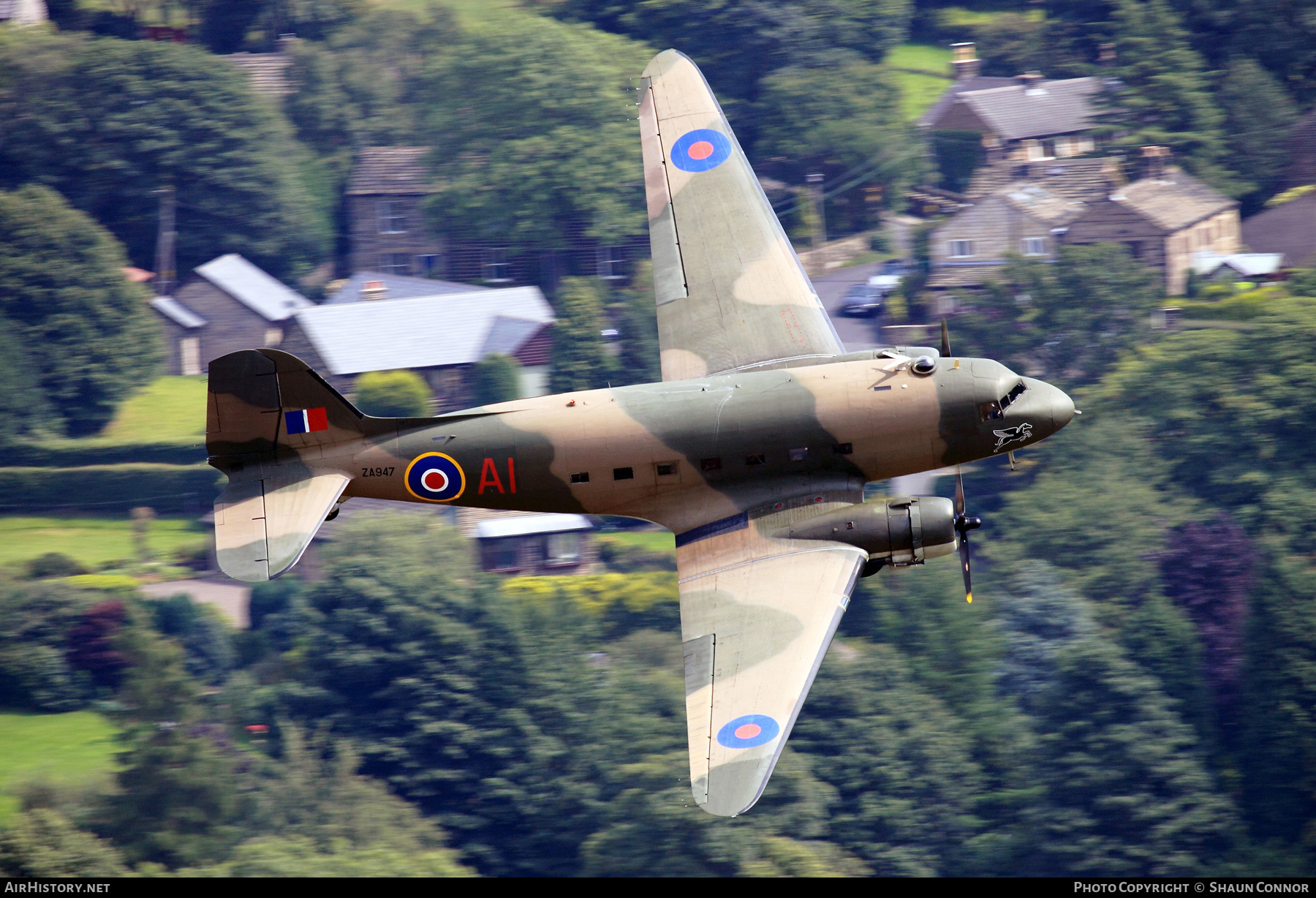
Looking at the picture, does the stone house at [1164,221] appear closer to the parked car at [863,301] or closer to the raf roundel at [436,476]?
the parked car at [863,301]

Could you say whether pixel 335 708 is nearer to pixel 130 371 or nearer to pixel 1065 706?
pixel 130 371

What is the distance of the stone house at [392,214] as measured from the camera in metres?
122

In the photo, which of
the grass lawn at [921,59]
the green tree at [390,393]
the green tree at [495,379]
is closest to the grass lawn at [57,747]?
the green tree at [390,393]

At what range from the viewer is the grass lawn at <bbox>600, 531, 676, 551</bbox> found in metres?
94.1

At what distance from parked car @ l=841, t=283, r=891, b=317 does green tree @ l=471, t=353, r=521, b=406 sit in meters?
26.4

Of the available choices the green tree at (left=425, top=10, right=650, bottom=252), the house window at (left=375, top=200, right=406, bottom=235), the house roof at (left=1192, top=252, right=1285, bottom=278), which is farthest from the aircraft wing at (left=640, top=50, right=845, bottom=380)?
the house window at (left=375, top=200, right=406, bottom=235)

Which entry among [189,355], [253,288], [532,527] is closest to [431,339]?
[532,527]

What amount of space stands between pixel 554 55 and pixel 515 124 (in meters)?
7.72

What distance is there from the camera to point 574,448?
35625 mm

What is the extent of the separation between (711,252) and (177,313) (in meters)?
83.6

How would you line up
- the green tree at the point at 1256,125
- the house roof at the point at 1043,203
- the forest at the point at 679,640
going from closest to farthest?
1. the forest at the point at 679,640
2. the house roof at the point at 1043,203
3. the green tree at the point at 1256,125

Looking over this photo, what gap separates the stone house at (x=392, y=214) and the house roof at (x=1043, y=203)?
4968 centimetres

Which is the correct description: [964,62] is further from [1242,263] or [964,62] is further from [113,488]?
[113,488]
